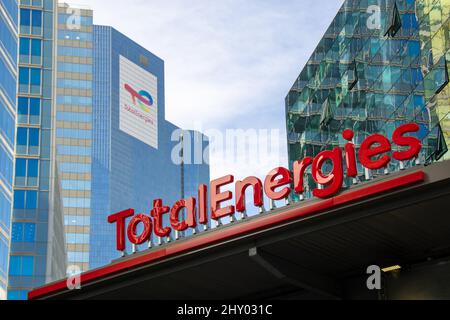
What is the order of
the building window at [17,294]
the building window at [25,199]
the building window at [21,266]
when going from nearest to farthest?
the building window at [17,294] < the building window at [21,266] < the building window at [25,199]

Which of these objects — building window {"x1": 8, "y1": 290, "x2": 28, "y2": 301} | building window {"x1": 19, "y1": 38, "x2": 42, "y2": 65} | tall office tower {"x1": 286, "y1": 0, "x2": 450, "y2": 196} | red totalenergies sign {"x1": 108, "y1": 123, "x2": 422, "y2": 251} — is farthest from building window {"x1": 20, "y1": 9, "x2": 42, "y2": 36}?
red totalenergies sign {"x1": 108, "y1": 123, "x2": 422, "y2": 251}

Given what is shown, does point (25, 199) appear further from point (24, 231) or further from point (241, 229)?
point (241, 229)

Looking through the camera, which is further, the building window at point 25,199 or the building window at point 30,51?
the building window at point 30,51

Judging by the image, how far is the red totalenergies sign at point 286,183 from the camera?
117 ft

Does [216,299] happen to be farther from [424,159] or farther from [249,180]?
[424,159]

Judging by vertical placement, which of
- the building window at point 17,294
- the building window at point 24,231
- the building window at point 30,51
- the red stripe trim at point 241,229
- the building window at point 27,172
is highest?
the building window at point 30,51

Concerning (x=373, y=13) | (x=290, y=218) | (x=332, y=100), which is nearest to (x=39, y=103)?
(x=332, y=100)

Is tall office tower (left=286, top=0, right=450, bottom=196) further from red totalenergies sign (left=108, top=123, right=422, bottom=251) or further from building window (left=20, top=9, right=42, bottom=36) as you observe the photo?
building window (left=20, top=9, right=42, bottom=36)

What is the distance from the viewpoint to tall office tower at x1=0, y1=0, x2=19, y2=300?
315 feet

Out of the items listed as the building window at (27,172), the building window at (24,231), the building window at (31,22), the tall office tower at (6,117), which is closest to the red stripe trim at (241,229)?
the tall office tower at (6,117)

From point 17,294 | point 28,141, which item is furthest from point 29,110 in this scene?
point 17,294

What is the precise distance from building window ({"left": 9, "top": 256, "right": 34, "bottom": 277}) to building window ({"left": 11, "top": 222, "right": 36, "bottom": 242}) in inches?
96.1

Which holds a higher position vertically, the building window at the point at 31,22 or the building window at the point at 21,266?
the building window at the point at 31,22

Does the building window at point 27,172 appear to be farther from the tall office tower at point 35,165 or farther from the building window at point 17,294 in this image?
the building window at point 17,294
